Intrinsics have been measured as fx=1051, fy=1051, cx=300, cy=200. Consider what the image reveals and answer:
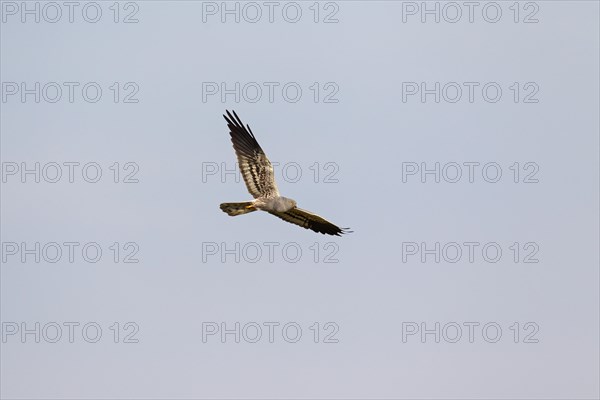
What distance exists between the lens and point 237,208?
32094 mm

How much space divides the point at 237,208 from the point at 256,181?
56.5 inches

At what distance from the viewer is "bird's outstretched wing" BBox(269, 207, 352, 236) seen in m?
34.3

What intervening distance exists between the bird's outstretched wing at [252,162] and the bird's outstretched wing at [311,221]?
4.37 ft

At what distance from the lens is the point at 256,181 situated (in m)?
33.1

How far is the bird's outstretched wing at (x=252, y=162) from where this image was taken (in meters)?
32.9

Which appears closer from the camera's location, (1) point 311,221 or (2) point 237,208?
(2) point 237,208

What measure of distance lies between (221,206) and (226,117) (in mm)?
3794

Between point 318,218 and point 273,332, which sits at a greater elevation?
point 318,218

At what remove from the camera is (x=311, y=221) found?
3503 cm

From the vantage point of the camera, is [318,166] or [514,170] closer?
[318,166]

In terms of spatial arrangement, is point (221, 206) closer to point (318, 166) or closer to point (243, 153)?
point (243, 153)

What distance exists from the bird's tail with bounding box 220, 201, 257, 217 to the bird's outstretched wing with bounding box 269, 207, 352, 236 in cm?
183

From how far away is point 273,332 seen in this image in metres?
44.8

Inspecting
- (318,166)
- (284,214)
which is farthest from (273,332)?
(284,214)
